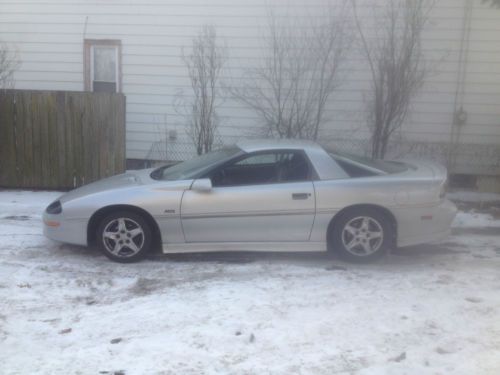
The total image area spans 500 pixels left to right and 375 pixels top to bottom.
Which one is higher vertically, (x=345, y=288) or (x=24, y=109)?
(x=24, y=109)

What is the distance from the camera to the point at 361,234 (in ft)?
18.8

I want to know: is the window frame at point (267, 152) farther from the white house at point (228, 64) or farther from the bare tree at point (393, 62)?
the white house at point (228, 64)

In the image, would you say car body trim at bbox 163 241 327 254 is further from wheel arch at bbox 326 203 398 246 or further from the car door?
wheel arch at bbox 326 203 398 246

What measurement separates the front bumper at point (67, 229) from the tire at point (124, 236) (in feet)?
0.57

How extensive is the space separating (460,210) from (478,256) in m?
2.45

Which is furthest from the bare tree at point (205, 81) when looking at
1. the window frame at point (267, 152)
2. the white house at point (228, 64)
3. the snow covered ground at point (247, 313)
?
the snow covered ground at point (247, 313)

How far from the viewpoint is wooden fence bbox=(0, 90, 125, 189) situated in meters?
9.18

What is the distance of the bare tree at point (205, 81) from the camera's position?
33.0 feet

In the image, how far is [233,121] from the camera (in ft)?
34.6

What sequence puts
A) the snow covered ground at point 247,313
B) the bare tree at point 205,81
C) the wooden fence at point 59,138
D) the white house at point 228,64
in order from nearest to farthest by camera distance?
the snow covered ground at point 247,313 < the wooden fence at point 59,138 < the white house at point 228,64 < the bare tree at point 205,81

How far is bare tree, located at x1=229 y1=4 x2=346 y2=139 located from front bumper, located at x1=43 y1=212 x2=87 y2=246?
5.00m

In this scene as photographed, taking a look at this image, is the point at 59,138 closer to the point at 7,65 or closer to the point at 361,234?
the point at 7,65

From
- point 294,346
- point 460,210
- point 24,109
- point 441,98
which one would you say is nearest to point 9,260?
point 294,346

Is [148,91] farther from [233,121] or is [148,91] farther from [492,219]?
[492,219]
